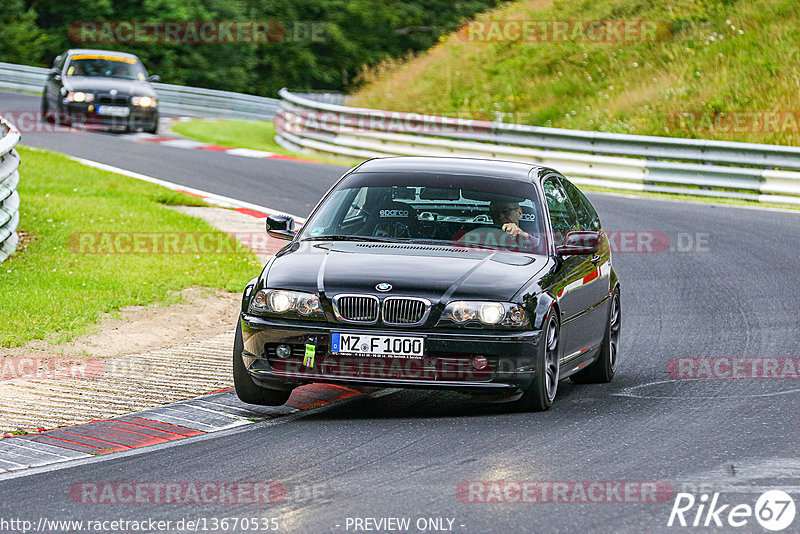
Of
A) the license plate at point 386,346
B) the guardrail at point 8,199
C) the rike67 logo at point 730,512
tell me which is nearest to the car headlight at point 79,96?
the guardrail at point 8,199

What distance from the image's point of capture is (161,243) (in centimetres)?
1471

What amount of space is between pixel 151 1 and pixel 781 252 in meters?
35.3

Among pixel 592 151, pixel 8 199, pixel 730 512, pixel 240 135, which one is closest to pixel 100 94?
pixel 240 135

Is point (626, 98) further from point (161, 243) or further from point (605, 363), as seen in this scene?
point (605, 363)

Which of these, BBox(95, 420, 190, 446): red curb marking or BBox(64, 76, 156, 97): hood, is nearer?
BBox(95, 420, 190, 446): red curb marking

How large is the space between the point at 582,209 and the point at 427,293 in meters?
2.72

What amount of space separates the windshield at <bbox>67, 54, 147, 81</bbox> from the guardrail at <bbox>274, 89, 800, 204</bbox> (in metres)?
4.18

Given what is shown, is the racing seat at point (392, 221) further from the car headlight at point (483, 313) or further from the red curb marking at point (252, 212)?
the red curb marking at point (252, 212)

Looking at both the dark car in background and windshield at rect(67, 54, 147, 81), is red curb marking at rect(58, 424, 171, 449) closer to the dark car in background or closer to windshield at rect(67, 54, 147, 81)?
the dark car in background

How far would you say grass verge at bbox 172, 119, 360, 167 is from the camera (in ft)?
90.3

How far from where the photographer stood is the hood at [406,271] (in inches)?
301

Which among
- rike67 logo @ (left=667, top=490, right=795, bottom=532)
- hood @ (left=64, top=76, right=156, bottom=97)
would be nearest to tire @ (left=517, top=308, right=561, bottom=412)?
rike67 logo @ (left=667, top=490, right=795, bottom=532)

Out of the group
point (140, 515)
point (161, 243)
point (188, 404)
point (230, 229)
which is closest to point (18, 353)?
point (188, 404)

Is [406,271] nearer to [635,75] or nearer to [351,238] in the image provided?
[351,238]
